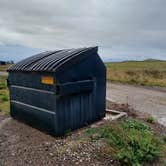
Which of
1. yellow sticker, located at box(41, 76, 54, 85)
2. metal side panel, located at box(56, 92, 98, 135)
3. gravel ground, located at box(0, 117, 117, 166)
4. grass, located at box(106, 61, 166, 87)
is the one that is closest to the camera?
gravel ground, located at box(0, 117, 117, 166)

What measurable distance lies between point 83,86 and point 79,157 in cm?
172

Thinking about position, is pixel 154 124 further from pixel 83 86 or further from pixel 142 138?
pixel 83 86

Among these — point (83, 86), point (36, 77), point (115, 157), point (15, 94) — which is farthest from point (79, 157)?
point (15, 94)

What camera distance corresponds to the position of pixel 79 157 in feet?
11.6

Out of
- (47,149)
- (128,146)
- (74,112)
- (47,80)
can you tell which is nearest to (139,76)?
(74,112)

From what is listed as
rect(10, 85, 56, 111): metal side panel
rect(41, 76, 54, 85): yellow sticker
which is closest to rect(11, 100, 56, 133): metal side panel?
rect(10, 85, 56, 111): metal side panel

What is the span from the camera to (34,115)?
193 inches

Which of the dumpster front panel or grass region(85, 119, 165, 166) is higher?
the dumpster front panel

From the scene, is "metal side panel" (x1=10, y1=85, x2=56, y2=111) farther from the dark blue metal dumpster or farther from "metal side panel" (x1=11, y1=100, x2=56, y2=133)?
"metal side panel" (x1=11, y1=100, x2=56, y2=133)

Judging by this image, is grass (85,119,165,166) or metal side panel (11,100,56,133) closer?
grass (85,119,165,166)

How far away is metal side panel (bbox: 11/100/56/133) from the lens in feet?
14.6

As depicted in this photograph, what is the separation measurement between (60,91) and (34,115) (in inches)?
45.6

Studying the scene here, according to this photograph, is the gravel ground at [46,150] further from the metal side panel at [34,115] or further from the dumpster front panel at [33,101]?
the dumpster front panel at [33,101]

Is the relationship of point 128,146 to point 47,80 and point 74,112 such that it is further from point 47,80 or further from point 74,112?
point 47,80
